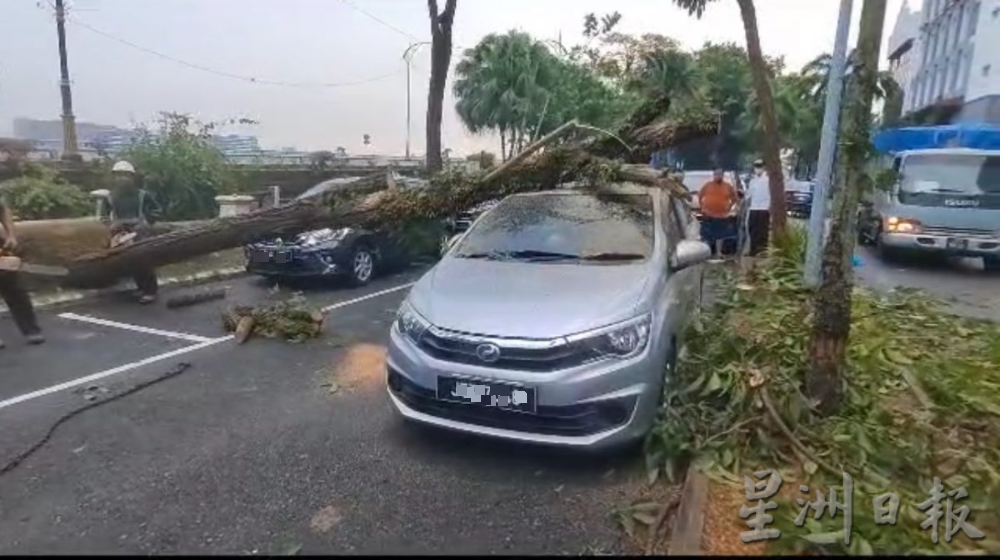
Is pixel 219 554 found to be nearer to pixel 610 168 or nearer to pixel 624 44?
pixel 610 168

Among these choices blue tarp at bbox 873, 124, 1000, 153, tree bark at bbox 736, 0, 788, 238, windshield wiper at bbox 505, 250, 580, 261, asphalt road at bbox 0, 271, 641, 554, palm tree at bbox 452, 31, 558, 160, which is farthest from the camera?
palm tree at bbox 452, 31, 558, 160

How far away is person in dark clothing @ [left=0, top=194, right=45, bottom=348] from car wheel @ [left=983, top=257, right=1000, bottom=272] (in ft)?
44.7

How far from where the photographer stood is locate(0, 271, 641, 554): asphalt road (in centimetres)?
320

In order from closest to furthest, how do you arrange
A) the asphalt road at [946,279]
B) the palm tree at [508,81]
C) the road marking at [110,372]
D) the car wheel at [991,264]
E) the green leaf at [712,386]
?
the green leaf at [712,386]
the road marking at [110,372]
the asphalt road at [946,279]
the car wheel at [991,264]
the palm tree at [508,81]

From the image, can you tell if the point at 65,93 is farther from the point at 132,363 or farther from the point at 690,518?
the point at 690,518

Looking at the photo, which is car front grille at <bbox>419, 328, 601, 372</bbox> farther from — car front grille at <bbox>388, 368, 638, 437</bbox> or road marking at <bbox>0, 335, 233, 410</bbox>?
road marking at <bbox>0, 335, 233, 410</bbox>

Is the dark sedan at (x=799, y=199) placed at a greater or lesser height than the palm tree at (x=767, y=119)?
lesser

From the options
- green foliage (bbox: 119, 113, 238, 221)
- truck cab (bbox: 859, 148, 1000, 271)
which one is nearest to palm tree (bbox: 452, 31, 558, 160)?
green foliage (bbox: 119, 113, 238, 221)

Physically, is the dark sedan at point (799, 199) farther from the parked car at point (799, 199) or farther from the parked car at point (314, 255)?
the parked car at point (314, 255)

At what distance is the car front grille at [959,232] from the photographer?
416 inches

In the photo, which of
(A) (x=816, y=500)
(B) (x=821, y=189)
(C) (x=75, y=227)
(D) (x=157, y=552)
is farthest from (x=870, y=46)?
(C) (x=75, y=227)

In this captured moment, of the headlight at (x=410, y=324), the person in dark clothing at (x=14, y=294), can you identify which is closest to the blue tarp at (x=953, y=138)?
the headlight at (x=410, y=324)

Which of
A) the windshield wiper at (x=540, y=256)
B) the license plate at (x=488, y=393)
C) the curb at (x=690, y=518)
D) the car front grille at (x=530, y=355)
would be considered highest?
the windshield wiper at (x=540, y=256)

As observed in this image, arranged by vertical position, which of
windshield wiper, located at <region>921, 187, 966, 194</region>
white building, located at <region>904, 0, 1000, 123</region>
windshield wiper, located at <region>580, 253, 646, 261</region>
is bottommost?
Result: windshield wiper, located at <region>580, 253, 646, 261</region>
